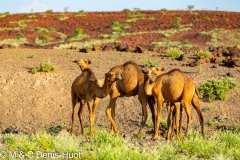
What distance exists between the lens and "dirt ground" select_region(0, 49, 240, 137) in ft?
50.2

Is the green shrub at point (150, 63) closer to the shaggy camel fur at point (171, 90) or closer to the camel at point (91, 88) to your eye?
the camel at point (91, 88)

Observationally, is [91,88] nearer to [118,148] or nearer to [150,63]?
[118,148]

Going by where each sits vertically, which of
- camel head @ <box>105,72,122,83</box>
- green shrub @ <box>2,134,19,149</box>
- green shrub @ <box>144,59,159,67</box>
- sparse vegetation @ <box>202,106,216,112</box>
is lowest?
sparse vegetation @ <box>202,106,216,112</box>

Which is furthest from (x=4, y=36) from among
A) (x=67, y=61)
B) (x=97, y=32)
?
(x=67, y=61)

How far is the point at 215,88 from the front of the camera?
1677 cm

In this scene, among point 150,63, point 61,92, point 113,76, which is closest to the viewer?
point 113,76

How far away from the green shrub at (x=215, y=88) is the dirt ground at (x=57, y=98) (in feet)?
0.75

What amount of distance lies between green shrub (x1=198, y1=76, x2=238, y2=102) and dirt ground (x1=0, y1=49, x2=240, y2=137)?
228mm

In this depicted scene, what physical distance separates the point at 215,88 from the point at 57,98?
6.05 metres

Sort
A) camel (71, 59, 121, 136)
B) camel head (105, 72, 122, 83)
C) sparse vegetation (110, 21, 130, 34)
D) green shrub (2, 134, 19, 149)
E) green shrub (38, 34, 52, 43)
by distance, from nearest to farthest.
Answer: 1. green shrub (2, 134, 19, 149)
2. camel head (105, 72, 122, 83)
3. camel (71, 59, 121, 136)
4. green shrub (38, 34, 52, 43)
5. sparse vegetation (110, 21, 130, 34)

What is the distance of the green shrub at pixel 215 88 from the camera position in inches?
655

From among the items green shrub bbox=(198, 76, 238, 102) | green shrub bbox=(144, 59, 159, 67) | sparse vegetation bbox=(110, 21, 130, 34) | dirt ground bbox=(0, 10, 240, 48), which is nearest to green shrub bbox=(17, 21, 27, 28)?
dirt ground bbox=(0, 10, 240, 48)

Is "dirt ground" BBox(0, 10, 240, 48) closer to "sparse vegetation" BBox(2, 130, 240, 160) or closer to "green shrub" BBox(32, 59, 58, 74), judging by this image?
"green shrub" BBox(32, 59, 58, 74)

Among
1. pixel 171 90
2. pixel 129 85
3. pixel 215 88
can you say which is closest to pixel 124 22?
pixel 215 88
